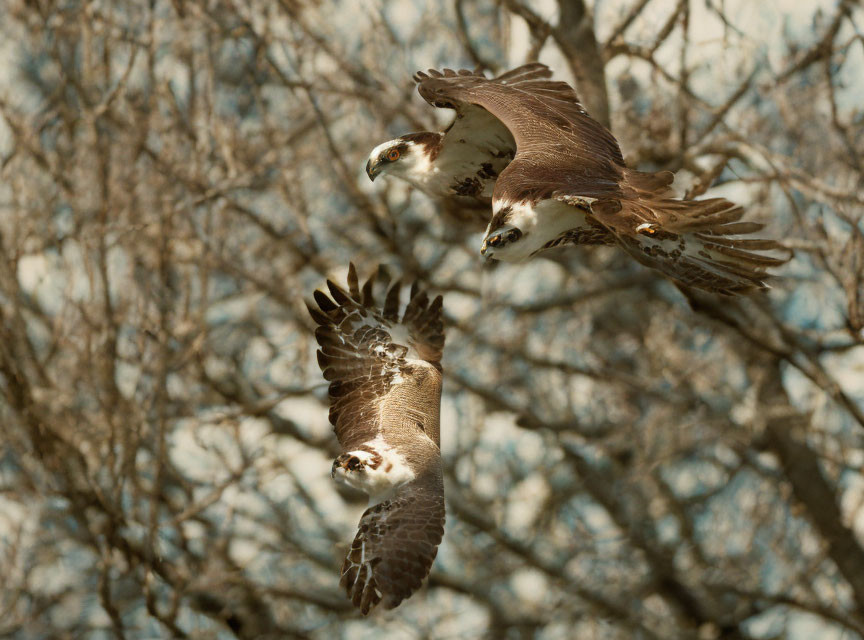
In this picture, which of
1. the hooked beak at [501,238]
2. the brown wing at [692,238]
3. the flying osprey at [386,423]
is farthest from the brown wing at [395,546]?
the brown wing at [692,238]

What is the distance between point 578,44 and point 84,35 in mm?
3977

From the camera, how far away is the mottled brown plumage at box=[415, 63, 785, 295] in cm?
489

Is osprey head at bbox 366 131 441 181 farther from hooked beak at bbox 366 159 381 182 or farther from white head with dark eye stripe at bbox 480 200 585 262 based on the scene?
white head with dark eye stripe at bbox 480 200 585 262

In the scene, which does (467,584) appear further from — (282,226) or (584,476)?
(282,226)

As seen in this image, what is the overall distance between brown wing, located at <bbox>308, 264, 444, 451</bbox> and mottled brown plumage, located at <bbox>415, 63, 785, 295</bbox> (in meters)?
1.01

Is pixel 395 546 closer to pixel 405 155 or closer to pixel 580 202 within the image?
pixel 580 202

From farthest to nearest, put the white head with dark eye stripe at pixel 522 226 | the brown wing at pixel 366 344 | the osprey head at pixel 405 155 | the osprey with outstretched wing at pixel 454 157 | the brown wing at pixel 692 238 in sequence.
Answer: the osprey head at pixel 405 155
the osprey with outstretched wing at pixel 454 157
the brown wing at pixel 366 344
the white head with dark eye stripe at pixel 522 226
the brown wing at pixel 692 238

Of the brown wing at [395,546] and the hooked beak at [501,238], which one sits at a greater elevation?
the hooked beak at [501,238]

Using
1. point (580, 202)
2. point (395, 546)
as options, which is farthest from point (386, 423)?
point (580, 202)

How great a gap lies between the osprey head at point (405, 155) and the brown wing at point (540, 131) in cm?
39

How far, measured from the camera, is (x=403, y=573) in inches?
179

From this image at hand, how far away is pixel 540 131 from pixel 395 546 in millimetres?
2358

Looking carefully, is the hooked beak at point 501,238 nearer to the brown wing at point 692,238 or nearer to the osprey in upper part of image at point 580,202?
the osprey in upper part of image at point 580,202

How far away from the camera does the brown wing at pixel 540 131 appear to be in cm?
515
